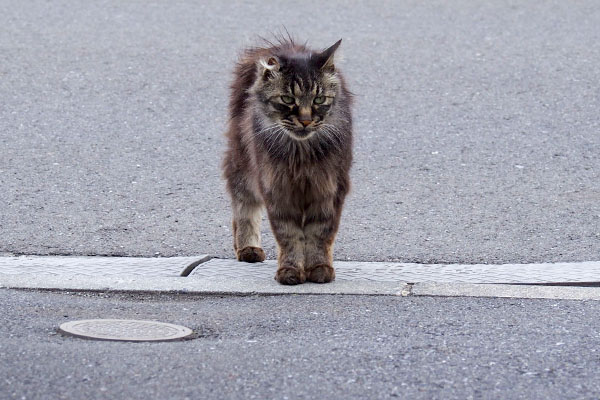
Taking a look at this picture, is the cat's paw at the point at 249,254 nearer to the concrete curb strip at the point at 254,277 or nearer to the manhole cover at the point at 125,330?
the concrete curb strip at the point at 254,277

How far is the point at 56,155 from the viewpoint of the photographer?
7.91 metres

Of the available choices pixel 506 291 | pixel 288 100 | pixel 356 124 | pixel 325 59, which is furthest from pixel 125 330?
pixel 356 124

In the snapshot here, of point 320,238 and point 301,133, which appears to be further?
point 320,238

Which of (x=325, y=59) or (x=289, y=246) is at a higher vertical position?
(x=325, y=59)

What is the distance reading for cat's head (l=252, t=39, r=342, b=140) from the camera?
558cm

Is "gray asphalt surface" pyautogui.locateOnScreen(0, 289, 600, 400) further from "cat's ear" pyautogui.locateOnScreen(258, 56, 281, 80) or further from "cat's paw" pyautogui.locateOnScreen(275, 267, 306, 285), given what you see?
"cat's ear" pyautogui.locateOnScreen(258, 56, 281, 80)

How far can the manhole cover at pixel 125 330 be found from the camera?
4.76 metres

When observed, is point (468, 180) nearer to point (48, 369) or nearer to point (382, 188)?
point (382, 188)

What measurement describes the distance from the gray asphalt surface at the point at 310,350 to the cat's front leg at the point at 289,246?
0.78 feet

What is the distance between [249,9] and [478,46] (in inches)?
106

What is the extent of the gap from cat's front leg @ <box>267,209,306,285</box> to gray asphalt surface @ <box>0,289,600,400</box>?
0.78 ft

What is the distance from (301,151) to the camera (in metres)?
5.67

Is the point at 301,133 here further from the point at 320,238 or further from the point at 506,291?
the point at 506,291

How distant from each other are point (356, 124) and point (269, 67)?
123 inches
